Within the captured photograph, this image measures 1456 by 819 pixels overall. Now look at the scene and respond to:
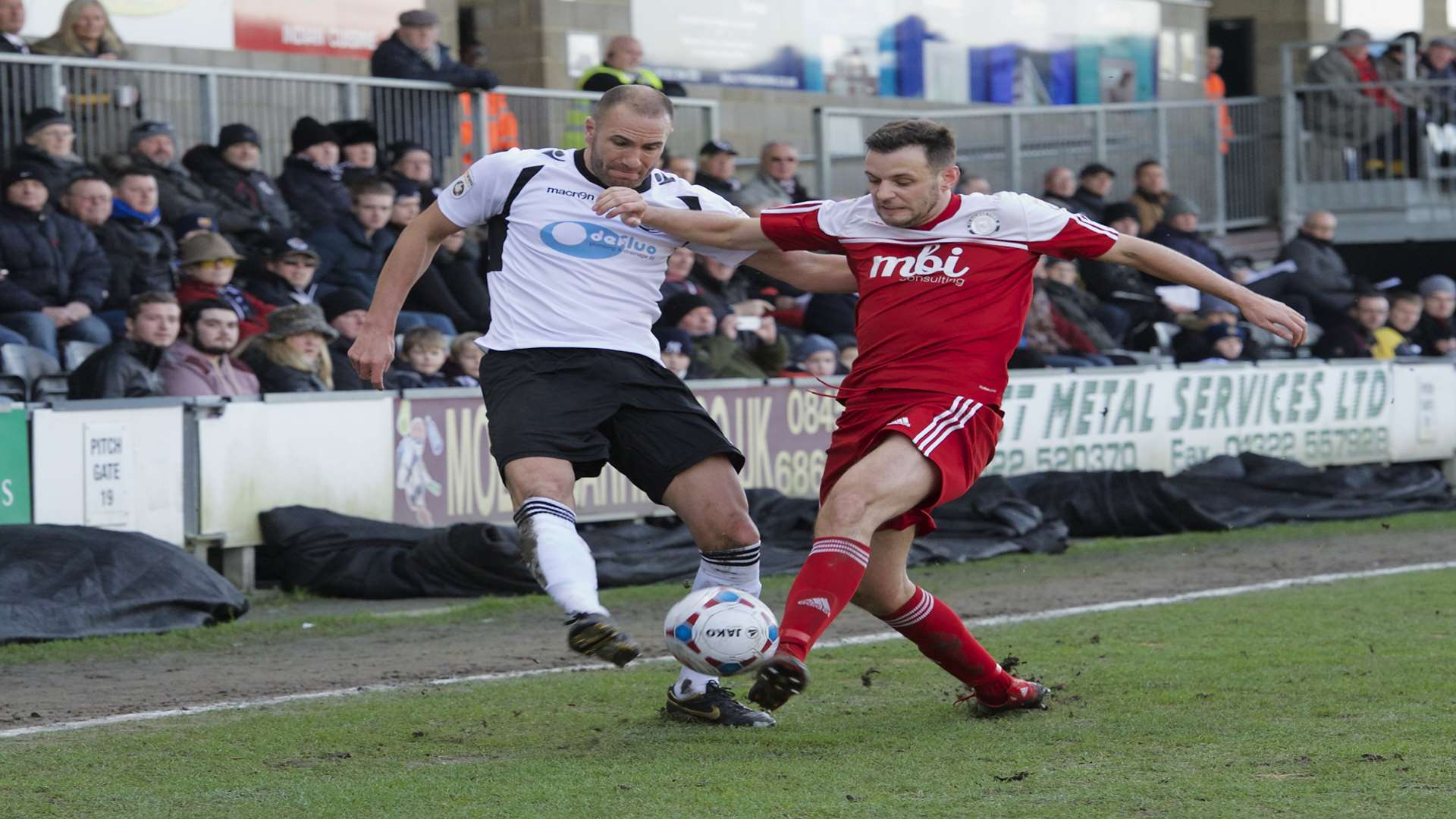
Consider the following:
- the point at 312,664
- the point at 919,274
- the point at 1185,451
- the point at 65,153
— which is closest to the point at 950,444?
the point at 919,274

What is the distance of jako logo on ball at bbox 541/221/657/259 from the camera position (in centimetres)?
687

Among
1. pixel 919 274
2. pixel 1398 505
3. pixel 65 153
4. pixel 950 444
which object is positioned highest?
pixel 65 153

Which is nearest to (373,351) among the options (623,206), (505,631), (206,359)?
(623,206)

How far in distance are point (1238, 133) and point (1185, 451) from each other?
8.38 meters

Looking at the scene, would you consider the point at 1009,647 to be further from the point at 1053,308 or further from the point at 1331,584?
the point at 1053,308

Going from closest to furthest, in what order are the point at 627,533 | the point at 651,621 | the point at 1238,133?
the point at 651,621
the point at 627,533
the point at 1238,133

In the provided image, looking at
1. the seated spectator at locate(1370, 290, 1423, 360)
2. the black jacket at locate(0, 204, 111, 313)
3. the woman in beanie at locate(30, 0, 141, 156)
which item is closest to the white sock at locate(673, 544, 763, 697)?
the black jacket at locate(0, 204, 111, 313)

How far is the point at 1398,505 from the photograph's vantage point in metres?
16.4

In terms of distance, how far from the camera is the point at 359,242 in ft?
46.1

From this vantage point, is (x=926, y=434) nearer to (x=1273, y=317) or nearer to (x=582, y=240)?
(x=1273, y=317)

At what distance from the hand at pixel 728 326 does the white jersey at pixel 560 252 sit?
23.9 feet

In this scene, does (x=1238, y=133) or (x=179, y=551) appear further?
(x=1238, y=133)

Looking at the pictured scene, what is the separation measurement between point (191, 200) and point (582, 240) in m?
7.68

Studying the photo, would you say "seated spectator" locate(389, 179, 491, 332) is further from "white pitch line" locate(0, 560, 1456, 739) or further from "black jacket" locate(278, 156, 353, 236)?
"white pitch line" locate(0, 560, 1456, 739)
